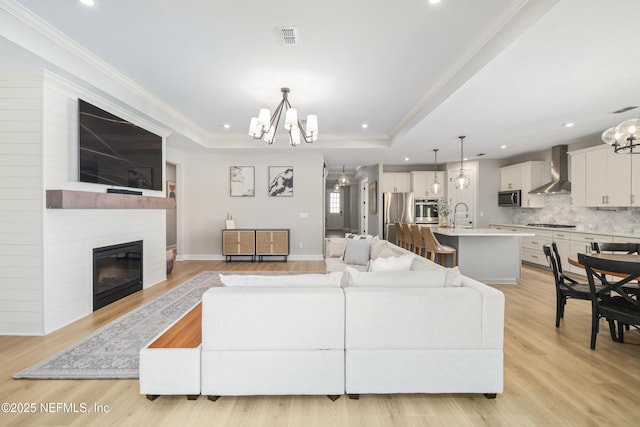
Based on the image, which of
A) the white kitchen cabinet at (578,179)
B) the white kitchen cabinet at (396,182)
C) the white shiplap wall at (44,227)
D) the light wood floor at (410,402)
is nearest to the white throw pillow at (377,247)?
the light wood floor at (410,402)

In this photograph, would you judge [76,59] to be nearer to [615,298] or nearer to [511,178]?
[615,298]

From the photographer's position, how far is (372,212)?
9.63m

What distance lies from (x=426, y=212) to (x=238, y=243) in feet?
17.6

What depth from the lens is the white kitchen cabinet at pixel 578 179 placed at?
539 centimetres

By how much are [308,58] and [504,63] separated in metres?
1.86

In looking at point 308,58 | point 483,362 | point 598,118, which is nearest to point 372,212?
point 598,118

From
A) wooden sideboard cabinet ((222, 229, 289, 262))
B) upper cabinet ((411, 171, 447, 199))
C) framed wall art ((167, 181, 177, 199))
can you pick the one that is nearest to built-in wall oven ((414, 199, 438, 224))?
upper cabinet ((411, 171, 447, 199))

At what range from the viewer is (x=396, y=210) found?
8.45 metres

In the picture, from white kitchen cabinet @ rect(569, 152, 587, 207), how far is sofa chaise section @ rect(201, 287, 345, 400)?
6.04 meters

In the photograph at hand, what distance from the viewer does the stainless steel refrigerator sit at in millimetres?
8347

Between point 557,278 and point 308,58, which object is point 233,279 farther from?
point 557,278

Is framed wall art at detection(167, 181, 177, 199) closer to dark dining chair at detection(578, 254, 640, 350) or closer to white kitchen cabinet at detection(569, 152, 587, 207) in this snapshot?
dark dining chair at detection(578, 254, 640, 350)

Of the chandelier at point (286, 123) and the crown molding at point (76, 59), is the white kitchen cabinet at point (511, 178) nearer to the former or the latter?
the chandelier at point (286, 123)

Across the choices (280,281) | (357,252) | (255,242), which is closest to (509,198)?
(357,252)
